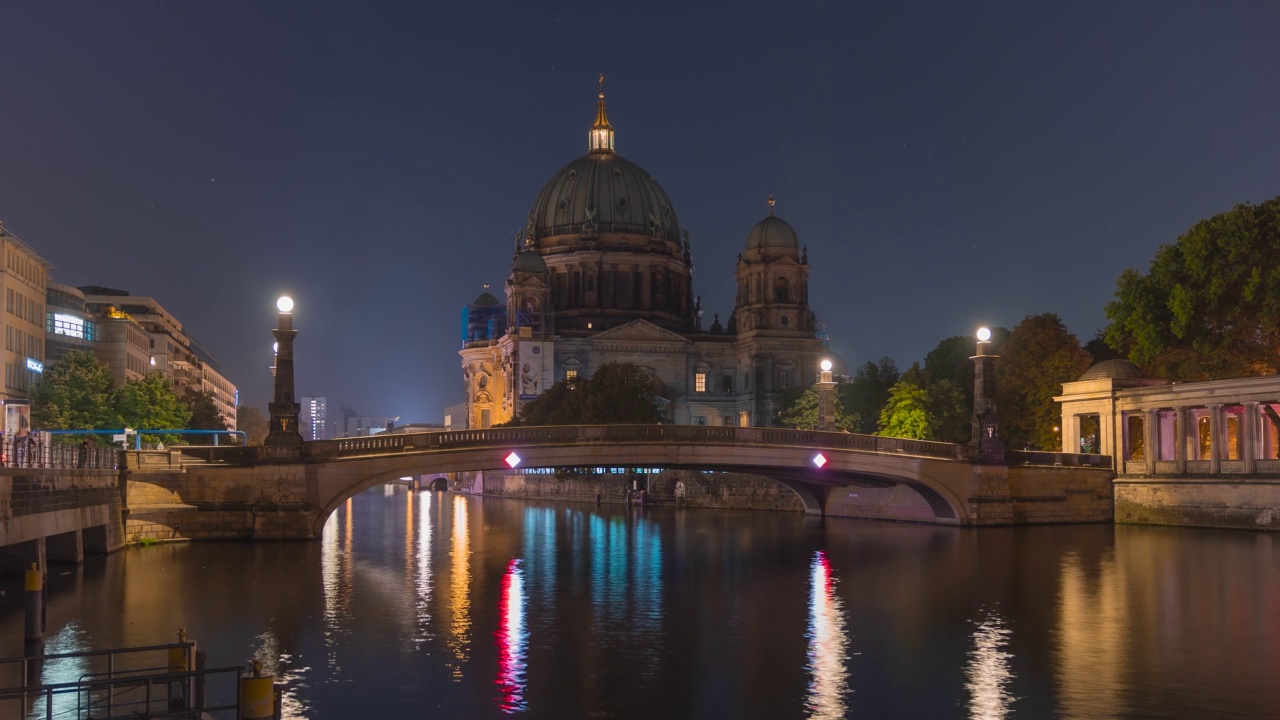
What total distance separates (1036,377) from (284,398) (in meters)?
50.6

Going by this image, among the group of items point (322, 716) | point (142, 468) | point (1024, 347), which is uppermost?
point (1024, 347)

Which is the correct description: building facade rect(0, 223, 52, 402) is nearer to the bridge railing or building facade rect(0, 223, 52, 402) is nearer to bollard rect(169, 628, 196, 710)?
the bridge railing

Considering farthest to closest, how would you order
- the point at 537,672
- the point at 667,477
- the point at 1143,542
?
the point at 667,477 < the point at 1143,542 < the point at 537,672

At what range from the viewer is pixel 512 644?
102ft

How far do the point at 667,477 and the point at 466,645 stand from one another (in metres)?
75.6

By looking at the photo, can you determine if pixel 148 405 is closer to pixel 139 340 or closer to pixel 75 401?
pixel 75 401

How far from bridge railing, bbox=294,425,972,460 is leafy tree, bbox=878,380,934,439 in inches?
1126

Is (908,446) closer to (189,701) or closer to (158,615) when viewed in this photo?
(158,615)

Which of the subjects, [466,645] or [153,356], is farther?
[153,356]

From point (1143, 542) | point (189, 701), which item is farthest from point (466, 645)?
point (1143, 542)

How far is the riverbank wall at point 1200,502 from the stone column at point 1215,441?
47.4 inches

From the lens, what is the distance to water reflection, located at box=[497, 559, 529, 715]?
2509cm

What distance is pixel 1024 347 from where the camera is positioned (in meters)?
89.1

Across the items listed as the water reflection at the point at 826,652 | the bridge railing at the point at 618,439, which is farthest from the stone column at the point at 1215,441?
the water reflection at the point at 826,652
